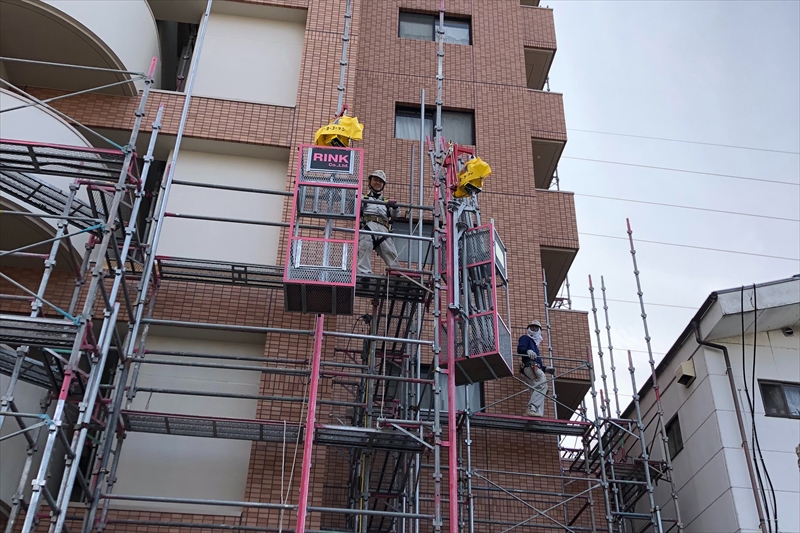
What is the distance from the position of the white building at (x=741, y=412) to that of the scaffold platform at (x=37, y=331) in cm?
1114

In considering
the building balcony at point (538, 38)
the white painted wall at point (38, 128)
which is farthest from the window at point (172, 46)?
the building balcony at point (538, 38)

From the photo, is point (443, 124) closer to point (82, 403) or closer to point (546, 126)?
point (546, 126)

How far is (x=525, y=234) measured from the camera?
686 inches

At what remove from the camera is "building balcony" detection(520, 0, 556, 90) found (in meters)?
21.0

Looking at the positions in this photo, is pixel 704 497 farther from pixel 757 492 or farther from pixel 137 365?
pixel 137 365

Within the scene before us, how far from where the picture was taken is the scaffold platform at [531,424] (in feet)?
47.5

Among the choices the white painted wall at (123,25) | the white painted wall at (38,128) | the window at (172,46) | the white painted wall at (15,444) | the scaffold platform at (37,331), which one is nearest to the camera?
the scaffold platform at (37,331)

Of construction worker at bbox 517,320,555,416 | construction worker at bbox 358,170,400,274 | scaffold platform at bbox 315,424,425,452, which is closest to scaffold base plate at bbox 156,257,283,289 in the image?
construction worker at bbox 358,170,400,274

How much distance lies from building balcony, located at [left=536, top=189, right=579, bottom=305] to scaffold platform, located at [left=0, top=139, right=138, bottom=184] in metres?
9.09

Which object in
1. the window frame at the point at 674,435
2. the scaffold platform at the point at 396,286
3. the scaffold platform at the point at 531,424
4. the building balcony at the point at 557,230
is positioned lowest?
the scaffold platform at the point at 531,424

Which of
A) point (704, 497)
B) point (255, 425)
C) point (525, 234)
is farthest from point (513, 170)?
point (255, 425)

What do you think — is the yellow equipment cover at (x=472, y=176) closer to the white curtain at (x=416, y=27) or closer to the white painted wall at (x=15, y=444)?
the white painted wall at (x=15, y=444)

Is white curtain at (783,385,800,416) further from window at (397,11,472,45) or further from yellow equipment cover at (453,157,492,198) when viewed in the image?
window at (397,11,472,45)

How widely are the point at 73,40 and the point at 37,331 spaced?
656 centimetres
